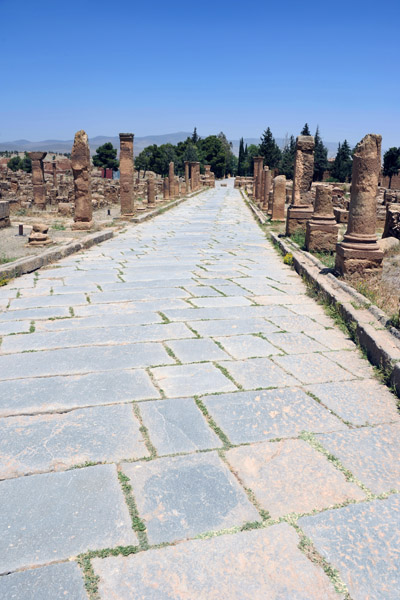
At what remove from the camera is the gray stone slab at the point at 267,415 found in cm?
279

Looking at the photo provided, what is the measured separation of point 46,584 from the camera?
69.0 inches

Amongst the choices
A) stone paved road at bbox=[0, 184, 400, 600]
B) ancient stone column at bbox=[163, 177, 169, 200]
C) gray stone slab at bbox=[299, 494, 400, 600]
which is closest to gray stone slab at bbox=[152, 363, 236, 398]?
stone paved road at bbox=[0, 184, 400, 600]

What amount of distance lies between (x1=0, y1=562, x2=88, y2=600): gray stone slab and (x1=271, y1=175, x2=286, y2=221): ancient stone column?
13.7 meters

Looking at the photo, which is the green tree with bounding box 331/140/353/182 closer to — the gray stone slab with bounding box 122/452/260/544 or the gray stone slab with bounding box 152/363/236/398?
the gray stone slab with bounding box 152/363/236/398

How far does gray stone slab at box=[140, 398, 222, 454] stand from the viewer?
104 inches

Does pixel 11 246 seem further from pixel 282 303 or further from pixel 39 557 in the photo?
pixel 39 557

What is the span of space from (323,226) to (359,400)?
5.48 m

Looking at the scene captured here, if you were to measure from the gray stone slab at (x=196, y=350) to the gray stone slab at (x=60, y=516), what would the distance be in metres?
1.52

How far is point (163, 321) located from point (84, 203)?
837 cm

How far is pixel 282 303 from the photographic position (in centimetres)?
557

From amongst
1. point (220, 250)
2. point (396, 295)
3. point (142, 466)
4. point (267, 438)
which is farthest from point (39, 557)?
point (220, 250)

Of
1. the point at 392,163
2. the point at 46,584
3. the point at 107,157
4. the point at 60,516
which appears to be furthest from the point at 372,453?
the point at 107,157

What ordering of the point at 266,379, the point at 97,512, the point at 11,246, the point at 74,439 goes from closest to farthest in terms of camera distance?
the point at 97,512
the point at 74,439
the point at 266,379
the point at 11,246

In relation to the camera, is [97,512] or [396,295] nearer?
[97,512]
